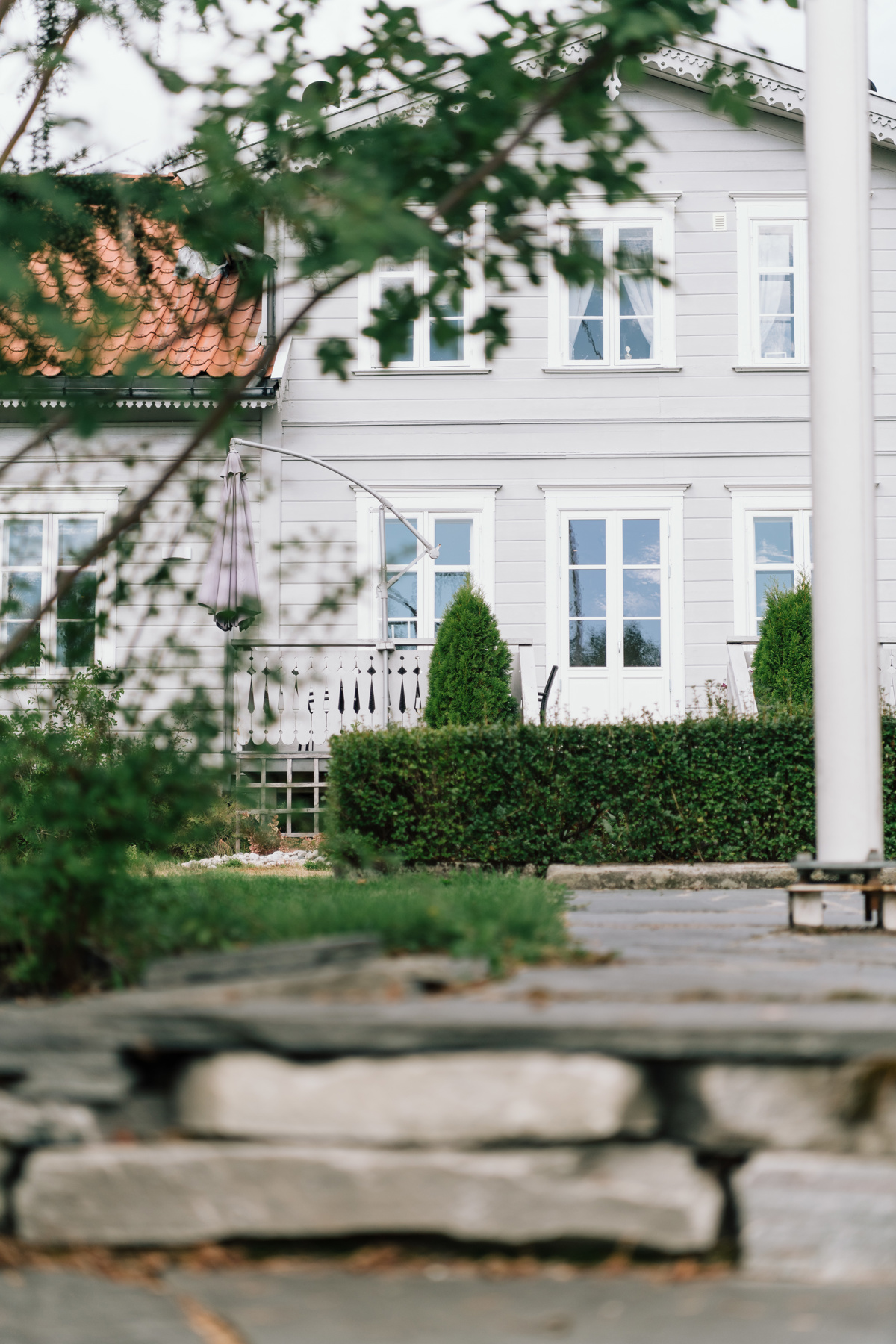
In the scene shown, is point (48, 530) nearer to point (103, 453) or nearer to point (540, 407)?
point (540, 407)

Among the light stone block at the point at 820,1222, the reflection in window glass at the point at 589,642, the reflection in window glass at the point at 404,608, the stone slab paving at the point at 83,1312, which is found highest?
the reflection in window glass at the point at 404,608

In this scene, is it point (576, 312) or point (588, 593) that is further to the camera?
point (576, 312)

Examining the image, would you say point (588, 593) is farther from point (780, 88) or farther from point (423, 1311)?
point (423, 1311)

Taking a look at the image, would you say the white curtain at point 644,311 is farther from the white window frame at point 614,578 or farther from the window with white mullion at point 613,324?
the white window frame at point 614,578

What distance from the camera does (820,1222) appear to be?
1.91m

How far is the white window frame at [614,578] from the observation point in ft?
38.5

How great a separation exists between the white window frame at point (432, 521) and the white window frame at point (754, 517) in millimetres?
2253

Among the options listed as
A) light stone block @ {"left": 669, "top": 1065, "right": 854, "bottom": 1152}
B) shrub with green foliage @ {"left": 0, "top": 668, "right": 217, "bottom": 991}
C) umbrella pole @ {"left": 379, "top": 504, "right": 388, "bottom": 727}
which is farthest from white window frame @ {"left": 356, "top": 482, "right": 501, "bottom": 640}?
light stone block @ {"left": 669, "top": 1065, "right": 854, "bottom": 1152}

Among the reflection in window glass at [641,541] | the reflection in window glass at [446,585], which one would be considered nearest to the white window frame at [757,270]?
the reflection in window glass at [641,541]

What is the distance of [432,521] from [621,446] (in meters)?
1.92

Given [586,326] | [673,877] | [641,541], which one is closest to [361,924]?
[673,877]

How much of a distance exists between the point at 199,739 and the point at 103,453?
928 mm

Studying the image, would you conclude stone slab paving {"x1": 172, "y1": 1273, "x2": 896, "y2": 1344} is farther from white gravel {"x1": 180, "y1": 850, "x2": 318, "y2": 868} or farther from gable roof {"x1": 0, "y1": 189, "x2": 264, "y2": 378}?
white gravel {"x1": 180, "y1": 850, "x2": 318, "y2": 868}

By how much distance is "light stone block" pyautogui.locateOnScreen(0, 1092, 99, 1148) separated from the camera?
2.09 m
